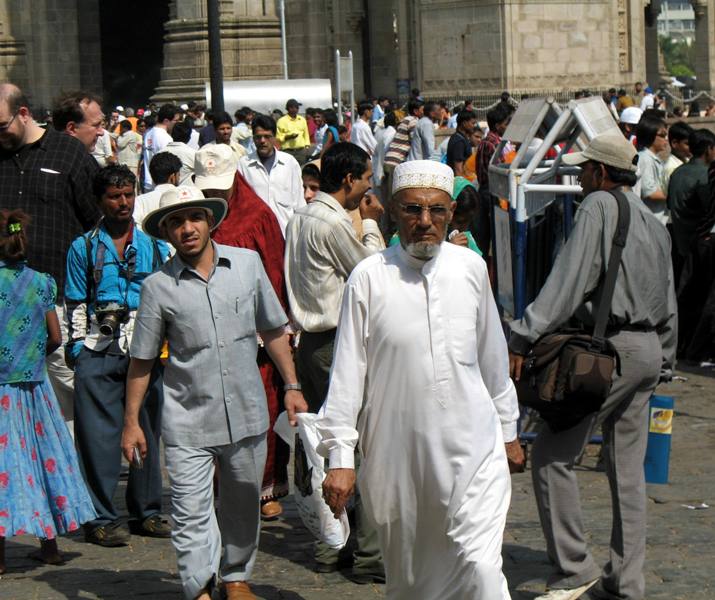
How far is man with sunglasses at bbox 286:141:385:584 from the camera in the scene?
278 inches

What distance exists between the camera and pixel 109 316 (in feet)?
25.0

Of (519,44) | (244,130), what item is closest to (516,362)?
(244,130)

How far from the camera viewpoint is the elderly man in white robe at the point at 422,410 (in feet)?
17.6

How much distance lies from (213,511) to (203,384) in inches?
20.6

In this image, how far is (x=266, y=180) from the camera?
1135 centimetres

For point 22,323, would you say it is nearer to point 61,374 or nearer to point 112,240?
point 112,240

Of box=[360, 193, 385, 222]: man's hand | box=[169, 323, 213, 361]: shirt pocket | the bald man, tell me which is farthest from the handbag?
the bald man

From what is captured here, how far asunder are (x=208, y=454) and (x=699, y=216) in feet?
23.9

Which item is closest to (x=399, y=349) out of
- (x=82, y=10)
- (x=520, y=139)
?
(x=520, y=139)

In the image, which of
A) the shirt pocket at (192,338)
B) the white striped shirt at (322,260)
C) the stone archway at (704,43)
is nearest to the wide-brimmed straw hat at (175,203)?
the shirt pocket at (192,338)

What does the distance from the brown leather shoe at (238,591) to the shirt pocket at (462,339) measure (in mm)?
1714

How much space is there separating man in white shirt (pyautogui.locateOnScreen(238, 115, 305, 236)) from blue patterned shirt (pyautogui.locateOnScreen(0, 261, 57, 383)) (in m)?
4.04

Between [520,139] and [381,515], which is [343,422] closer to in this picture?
[381,515]

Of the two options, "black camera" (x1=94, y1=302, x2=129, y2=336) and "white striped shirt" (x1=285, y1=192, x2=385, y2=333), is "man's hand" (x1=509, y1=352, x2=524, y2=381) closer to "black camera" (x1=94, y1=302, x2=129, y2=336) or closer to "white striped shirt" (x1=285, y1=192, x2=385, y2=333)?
"white striped shirt" (x1=285, y1=192, x2=385, y2=333)
